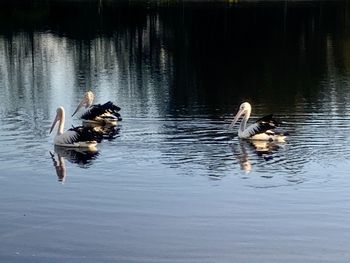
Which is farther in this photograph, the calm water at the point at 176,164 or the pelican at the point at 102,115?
the pelican at the point at 102,115

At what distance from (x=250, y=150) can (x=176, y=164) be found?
2275 mm

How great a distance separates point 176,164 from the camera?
16.8 metres

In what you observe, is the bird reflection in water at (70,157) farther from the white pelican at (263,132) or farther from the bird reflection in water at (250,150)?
the white pelican at (263,132)

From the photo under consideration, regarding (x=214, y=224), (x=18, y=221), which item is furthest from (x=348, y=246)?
(x=18, y=221)

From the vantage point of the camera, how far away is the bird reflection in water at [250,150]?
56.4 feet

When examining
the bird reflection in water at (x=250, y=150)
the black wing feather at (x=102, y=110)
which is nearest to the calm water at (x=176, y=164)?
the bird reflection in water at (x=250, y=150)

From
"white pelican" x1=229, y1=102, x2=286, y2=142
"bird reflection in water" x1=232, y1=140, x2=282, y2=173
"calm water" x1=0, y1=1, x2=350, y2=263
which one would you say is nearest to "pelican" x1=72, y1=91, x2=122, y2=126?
"calm water" x1=0, y1=1, x2=350, y2=263

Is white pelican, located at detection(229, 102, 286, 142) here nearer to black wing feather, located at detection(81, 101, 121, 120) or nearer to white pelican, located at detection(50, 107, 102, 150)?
white pelican, located at detection(50, 107, 102, 150)

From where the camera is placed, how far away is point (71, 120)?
22.9 metres

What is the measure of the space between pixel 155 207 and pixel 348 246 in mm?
3119

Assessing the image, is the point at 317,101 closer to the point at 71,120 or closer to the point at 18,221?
the point at 71,120

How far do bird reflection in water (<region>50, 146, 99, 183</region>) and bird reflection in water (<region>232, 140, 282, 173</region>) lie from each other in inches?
107

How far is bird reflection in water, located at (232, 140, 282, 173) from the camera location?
17.2 meters

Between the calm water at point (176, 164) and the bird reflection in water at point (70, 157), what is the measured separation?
57mm
